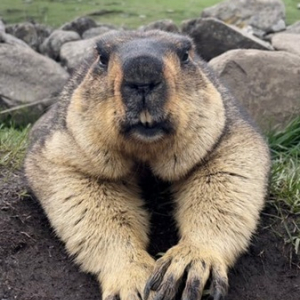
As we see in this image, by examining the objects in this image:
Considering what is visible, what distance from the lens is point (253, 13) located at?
10.3 m

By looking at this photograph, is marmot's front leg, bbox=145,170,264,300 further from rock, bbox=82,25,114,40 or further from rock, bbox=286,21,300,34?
rock, bbox=82,25,114,40

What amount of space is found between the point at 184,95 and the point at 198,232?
0.78 meters

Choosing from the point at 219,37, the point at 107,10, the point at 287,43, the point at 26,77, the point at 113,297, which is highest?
the point at 113,297

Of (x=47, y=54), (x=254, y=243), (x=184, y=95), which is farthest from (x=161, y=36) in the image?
(x=47, y=54)

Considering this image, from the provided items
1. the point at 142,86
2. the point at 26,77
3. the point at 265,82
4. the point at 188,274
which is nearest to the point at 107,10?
the point at 26,77

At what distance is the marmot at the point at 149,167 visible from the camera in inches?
151

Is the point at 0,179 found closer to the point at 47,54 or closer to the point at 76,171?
the point at 76,171

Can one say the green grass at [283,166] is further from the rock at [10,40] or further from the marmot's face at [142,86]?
the rock at [10,40]

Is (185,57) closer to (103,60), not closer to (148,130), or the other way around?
(103,60)

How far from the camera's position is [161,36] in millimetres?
4480

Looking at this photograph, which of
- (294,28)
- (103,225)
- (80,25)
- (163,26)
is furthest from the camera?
(80,25)

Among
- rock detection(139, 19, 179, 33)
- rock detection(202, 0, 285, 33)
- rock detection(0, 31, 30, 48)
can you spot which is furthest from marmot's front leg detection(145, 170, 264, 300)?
rock detection(202, 0, 285, 33)

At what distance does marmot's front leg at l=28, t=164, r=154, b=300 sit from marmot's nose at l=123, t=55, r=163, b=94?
86 cm

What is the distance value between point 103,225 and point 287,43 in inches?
186
